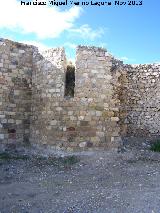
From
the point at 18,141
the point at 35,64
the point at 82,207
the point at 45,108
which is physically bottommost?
the point at 82,207

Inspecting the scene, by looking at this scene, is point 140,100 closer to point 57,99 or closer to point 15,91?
point 57,99

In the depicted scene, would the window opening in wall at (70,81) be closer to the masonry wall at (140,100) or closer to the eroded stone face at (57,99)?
the eroded stone face at (57,99)

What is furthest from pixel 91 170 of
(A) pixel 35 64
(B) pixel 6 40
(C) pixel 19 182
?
(B) pixel 6 40

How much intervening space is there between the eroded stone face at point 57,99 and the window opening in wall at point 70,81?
0.20 metres

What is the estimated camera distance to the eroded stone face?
11211 mm

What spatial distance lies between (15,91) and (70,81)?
6.08 feet

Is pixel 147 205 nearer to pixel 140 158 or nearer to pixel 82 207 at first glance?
pixel 82 207

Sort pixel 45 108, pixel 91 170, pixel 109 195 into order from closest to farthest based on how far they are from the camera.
→ pixel 109 195, pixel 91 170, pixel 45 108

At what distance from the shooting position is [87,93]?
445 inches

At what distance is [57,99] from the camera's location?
11.4 m

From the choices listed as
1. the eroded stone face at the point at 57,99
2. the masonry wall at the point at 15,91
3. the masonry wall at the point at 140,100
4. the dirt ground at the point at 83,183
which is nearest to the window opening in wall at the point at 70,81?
the eroded stone face at the point at 57,99

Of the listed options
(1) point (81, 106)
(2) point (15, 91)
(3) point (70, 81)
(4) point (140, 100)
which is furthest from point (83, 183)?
(4) point (140, 100)

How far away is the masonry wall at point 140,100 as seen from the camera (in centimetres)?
1353

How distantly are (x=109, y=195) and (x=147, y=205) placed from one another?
96cm
